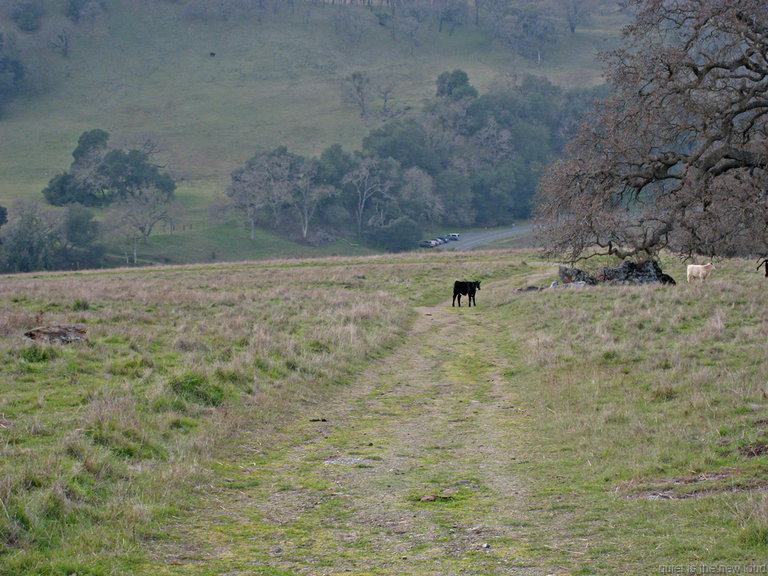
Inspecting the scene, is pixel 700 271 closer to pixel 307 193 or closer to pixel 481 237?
pixel 481 237

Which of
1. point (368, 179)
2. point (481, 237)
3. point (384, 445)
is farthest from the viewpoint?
point (368, 179)

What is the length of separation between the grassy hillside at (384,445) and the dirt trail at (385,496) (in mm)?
36

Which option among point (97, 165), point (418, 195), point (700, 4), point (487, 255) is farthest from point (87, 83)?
point (700, 4)

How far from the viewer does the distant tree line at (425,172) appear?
10125 centimetres

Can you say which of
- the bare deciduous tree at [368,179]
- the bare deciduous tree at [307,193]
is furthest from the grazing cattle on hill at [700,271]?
the bare deciduous tree at [368,179]

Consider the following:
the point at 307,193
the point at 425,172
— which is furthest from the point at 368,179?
the point at 425,172

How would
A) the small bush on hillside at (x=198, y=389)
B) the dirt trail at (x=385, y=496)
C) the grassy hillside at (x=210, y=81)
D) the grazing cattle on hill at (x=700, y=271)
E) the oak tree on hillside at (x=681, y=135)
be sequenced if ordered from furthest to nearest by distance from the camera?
the grassy hillside at (x=210, y=81), the grazing cattle on hill at (x=700, y=271), the oak tree on hillside at (x=681, y=135), the small bush on hillside at (x=198, y=389), the dirt trail at (x=385, y=496)

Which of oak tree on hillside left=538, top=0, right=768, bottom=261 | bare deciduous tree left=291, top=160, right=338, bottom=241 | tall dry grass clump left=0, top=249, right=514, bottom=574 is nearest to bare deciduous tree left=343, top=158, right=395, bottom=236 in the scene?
bare deciduous tree left=291, top=160, right=338, bottom=241

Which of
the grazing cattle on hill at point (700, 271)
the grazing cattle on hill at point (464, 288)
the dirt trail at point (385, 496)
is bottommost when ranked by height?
the dirt trail at point (385, 496)

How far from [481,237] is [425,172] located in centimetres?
1710

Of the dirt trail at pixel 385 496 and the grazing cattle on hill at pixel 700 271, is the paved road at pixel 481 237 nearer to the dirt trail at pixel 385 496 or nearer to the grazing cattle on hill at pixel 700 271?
the grazing cattle on hill at pixel 700 271

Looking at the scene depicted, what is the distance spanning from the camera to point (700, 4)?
65.6ft

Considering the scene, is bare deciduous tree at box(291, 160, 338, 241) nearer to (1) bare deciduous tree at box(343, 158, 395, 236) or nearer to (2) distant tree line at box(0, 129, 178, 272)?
(1) bare deciduous tree at box(343, 158, 395, 236)

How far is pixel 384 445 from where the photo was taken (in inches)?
410
